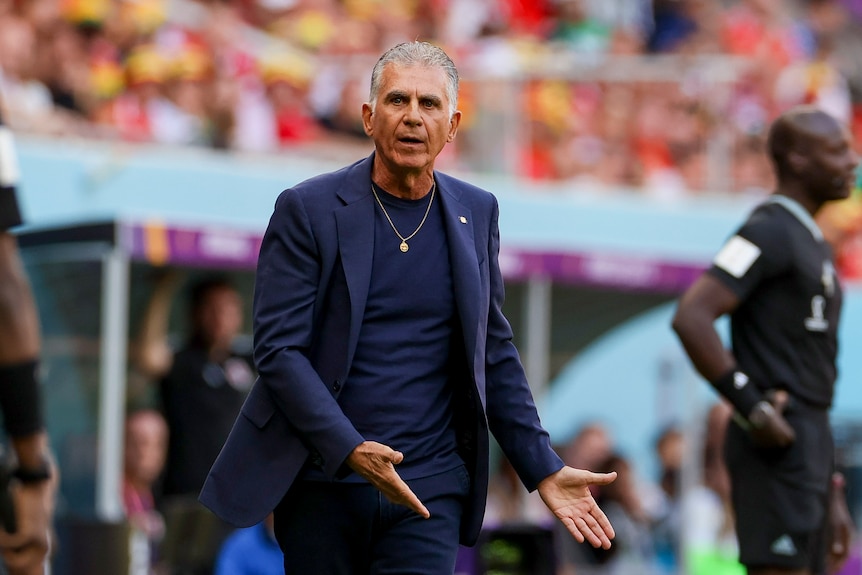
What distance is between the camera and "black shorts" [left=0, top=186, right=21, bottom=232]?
189 inches

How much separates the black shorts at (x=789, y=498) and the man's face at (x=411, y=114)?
2.56 meters

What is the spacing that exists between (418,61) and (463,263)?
565 millimetres

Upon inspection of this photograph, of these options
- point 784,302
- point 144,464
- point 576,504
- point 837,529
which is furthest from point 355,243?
point 144,464

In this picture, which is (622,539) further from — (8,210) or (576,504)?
(8,210)

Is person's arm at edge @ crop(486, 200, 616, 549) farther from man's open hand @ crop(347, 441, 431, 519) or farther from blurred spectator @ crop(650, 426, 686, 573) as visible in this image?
blurred spectator @ crop(650, 426, 686, 573)

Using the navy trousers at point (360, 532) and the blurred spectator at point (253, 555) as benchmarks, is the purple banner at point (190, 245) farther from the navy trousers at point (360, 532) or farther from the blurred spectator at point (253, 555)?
the navy trousers at point (360, 532)

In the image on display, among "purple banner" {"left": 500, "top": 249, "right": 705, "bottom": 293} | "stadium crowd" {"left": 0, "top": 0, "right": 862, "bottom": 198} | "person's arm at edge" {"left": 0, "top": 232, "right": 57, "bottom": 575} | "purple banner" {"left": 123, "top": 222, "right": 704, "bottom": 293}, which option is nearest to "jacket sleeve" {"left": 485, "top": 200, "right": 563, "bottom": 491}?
"person's arm at edge" {"left": 0, "top": 232, "right": 57, "bottom": 575}

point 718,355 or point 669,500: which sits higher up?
point 718,355

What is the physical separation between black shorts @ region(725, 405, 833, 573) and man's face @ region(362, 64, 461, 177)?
256 centimetres

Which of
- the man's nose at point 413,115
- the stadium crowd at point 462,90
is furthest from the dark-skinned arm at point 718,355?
the stadium crowd at point 462,90

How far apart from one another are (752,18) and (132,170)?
10.0m

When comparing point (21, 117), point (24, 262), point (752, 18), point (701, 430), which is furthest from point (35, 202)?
point (752, 18)

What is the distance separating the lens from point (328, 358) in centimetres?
475

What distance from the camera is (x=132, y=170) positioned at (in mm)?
11844
